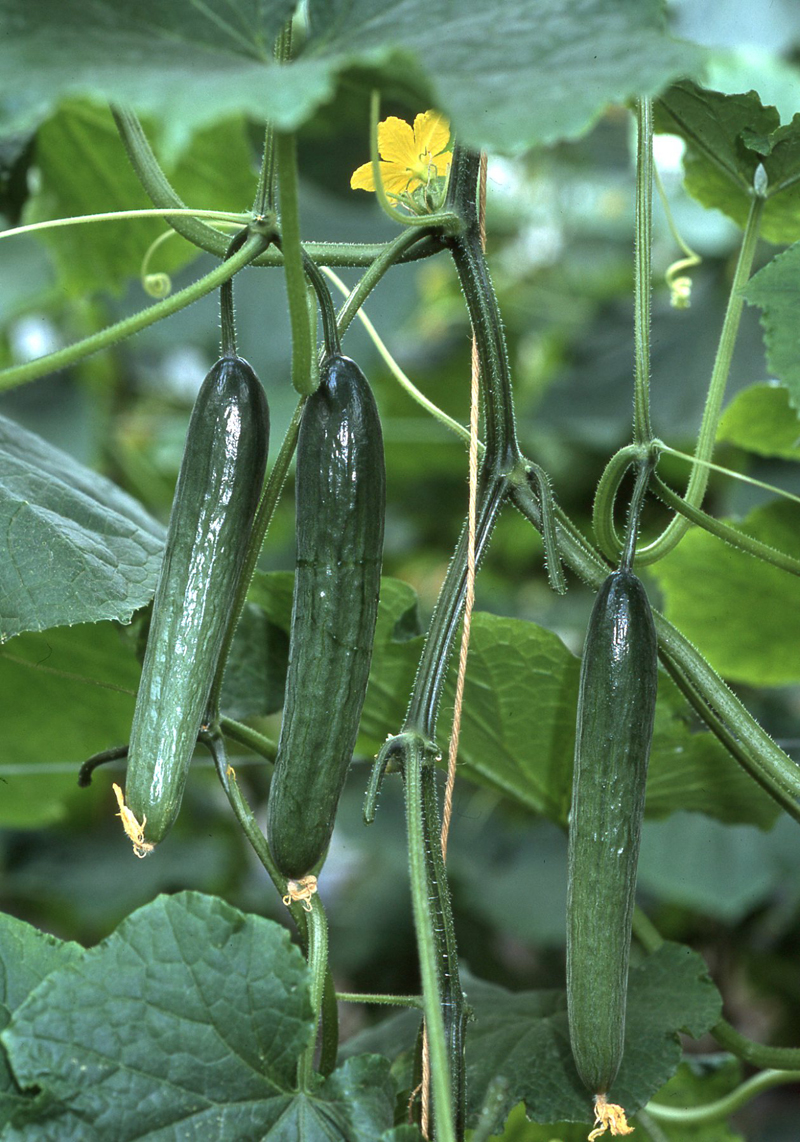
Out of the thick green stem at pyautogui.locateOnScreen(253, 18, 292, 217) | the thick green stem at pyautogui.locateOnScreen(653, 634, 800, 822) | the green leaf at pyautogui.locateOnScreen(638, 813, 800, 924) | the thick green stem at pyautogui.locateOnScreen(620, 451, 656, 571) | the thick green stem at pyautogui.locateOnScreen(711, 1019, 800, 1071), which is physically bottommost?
the green leaf at pyautogui.locateOnScreen(638, 813, 800, 924)

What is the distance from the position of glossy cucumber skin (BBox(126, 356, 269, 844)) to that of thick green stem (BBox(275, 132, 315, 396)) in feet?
0.18

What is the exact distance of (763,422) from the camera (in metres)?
1.31

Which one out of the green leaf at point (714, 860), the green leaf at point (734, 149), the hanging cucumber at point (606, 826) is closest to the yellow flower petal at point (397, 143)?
the green leaf at point (734, 149)

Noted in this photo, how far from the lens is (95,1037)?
28.5 inches

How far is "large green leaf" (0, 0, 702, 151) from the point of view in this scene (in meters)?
0.56

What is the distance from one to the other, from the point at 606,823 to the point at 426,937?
0.15 meters

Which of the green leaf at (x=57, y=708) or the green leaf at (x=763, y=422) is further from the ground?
the green leaf at (x=763, y=422)

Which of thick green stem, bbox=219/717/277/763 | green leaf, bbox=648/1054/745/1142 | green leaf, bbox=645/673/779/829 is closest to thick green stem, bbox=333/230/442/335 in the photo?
thick green stem, bbox=219/717/277/763

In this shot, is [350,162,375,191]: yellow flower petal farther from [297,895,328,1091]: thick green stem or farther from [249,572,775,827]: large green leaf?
[297,895,328,1091]: thick green stem

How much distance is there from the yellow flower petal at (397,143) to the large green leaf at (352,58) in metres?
0.17

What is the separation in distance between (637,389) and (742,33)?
1.89m

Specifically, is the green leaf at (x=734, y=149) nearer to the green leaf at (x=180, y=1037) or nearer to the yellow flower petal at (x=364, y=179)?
the yellow flower petal at (x=364, y=179)

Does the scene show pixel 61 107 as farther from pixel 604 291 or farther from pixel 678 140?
pixel 604 291

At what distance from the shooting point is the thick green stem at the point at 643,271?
0.87 m
